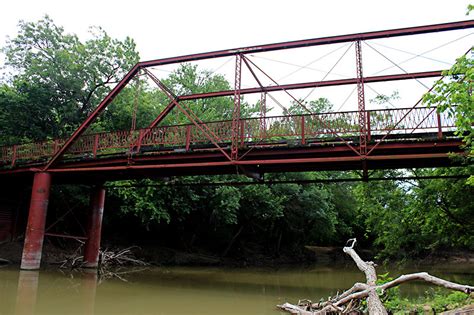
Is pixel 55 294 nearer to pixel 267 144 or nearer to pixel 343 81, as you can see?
pixel 267 144

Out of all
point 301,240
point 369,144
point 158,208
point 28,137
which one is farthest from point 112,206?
point 301,240

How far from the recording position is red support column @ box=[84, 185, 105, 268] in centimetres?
1978

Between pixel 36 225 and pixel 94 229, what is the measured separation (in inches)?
127

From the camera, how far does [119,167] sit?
53.7 ft

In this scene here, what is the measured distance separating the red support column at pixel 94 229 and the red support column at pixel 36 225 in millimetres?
2728

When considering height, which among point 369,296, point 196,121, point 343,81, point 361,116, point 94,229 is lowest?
point 369,296

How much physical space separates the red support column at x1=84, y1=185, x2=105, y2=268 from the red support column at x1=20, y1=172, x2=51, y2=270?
107 inches

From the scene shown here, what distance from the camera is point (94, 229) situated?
1995cm

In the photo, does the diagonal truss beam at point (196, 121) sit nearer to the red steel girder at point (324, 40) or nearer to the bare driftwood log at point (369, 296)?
the red steel girder at point (324, 40)

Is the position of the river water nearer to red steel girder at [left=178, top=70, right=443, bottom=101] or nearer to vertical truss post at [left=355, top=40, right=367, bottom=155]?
vertical truss post at [left=355, top=40, right=367, bottom=155]

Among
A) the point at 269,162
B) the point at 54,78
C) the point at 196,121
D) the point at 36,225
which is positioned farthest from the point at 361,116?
the point at 54,78

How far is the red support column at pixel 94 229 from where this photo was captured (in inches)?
779

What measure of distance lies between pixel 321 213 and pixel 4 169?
24.1m

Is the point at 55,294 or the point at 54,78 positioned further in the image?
the point at 54,78
